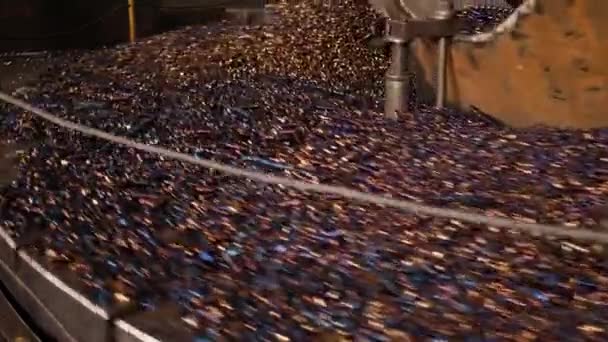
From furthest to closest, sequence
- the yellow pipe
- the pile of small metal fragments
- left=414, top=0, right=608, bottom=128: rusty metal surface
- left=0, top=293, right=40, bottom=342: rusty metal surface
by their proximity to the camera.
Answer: the yellow pipe < left=414, top=0, right=608, bottom=128: rusty metal surface < left=0, top=293, right=40, bottom=342: rusty metal surface < the pile of small metal fragments

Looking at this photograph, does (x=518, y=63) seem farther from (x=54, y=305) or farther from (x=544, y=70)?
(x=54, y=305)

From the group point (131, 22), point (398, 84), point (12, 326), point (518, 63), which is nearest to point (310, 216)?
point (12, 326)

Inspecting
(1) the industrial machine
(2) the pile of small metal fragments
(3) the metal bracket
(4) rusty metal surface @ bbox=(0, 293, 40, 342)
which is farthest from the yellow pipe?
(4) rusty metal surface @ bbox=(0, 293, 40, 342)

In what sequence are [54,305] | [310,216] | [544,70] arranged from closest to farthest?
[54,305]
[310,216]
[544,70]

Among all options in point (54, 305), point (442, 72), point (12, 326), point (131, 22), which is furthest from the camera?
point (131, 22)

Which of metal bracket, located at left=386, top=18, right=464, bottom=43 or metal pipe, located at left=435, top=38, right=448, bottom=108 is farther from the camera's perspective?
metal pipe, located at left=435, top=38, right=448, bottom=108

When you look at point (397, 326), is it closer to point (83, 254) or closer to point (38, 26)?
point (83, 254)

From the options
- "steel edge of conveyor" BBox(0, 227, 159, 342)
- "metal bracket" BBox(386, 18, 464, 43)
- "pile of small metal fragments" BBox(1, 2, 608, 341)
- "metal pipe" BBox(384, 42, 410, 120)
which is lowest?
"steel edge of conveyor" BBox(0, 227, 159, 342)

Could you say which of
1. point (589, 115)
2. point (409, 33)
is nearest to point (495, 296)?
point (589, 115)

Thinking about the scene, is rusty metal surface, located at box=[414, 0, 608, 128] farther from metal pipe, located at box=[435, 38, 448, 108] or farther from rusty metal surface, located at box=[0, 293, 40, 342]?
rusty metal surface, located at box=[0, 293, 40, 342]
